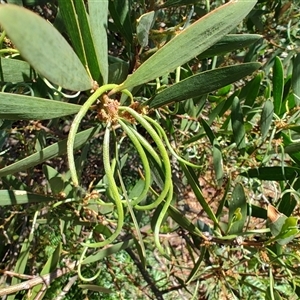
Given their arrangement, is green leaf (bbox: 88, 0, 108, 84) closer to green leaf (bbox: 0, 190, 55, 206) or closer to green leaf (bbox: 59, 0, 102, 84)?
green leaf (bbox: 59, 0, 102, 84)

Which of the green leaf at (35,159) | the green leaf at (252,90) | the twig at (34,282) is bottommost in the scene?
the twig at (34,282)

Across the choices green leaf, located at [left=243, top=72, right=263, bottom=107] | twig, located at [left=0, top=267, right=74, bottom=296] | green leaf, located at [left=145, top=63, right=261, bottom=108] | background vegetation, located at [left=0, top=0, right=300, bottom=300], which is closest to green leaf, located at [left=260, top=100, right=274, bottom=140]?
background vegetation, located at [left=0, top=0, right=300, bottom=300]

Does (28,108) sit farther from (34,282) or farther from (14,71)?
(34,282)

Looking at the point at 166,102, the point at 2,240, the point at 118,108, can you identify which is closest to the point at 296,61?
the point at 166,102

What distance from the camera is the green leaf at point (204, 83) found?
652 mm

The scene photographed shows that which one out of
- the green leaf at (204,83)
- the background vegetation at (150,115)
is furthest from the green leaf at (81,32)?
the green leaf at (204,83)

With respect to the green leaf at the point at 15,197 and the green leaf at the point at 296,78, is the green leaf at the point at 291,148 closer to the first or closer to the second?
the green leaf at the point at 296,78

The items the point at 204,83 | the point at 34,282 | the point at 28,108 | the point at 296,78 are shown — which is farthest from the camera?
the point at 34,282

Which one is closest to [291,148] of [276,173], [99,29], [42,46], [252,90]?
[276,173]

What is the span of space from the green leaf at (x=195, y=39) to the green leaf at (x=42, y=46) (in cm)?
12

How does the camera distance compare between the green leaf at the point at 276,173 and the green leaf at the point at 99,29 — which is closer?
the green leaf at the point at 99,29

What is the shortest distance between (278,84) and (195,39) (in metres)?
0.41

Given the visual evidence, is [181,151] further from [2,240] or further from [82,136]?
[2,240]

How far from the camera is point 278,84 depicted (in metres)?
0.96
